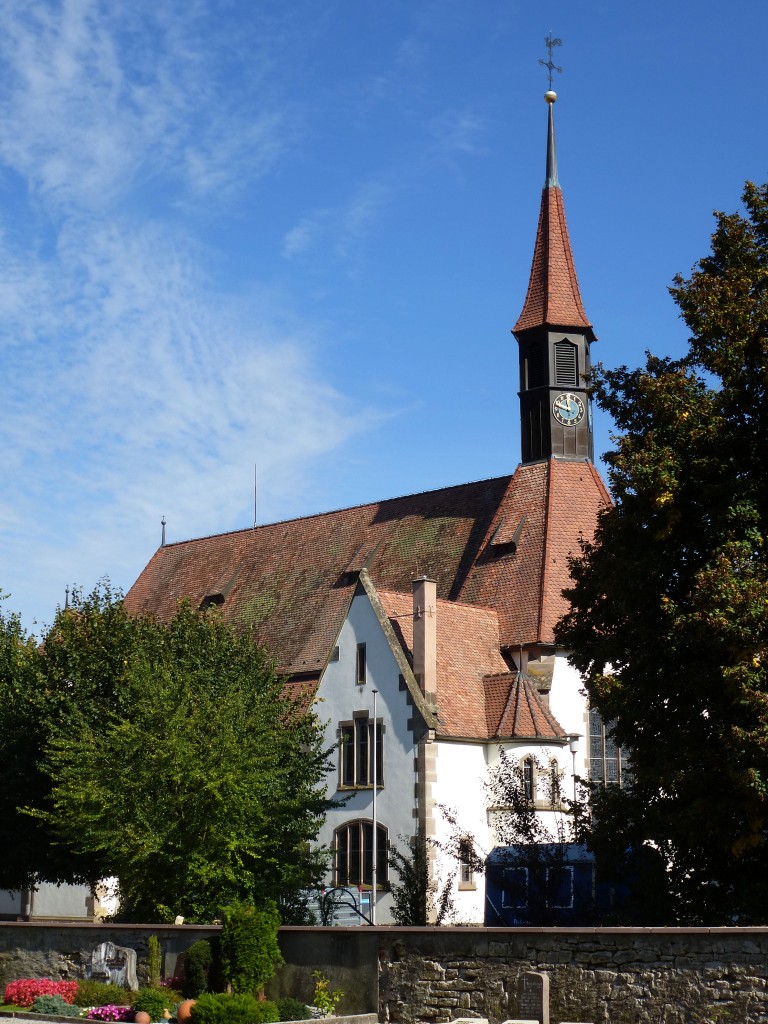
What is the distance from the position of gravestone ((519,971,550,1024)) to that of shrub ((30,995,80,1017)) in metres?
7.51

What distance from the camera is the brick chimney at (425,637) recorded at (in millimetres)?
38406

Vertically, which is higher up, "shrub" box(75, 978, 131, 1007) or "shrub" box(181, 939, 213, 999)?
"shrub" box(181, 939, 213, 999)

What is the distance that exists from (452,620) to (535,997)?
2453 cm

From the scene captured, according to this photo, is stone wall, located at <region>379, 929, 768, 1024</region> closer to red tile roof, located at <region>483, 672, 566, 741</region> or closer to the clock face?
red tile roof, located at <region>483, 672, 566, 741</region>

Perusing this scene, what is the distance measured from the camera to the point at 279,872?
32.1m

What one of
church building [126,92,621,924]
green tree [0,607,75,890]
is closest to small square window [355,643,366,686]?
church building [126,92,621,924]

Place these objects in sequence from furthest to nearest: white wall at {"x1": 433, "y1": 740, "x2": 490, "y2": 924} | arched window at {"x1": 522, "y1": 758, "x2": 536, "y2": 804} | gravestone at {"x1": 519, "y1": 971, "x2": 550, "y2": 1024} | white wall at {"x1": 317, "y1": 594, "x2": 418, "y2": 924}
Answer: arched window at {"x1": 522, "y1": 758, "x2": 536, "y2": 804}, white wall at {"x1": 317, "y1": 594, "x2": 418, "y2": 924}, white wall at {"x1": 433, "y1": 740, "x2": 490, "y2": 924}, gravestone at {"x1": 519, "y1": 971, "x2": 550, "y2": 1024}

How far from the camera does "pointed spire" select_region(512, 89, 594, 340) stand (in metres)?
48.1

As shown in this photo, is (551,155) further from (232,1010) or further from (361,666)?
(232,1010)

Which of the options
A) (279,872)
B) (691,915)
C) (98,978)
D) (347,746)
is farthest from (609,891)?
(347,746)

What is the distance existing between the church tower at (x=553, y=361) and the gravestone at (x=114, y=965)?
26.9 meters

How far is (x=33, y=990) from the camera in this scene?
22.8 m

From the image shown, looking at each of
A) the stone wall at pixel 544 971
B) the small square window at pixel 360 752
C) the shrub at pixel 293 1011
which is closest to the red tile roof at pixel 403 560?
the small square window at pixel 360 752

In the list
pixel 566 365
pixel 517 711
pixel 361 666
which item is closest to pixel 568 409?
pixel 566 365
